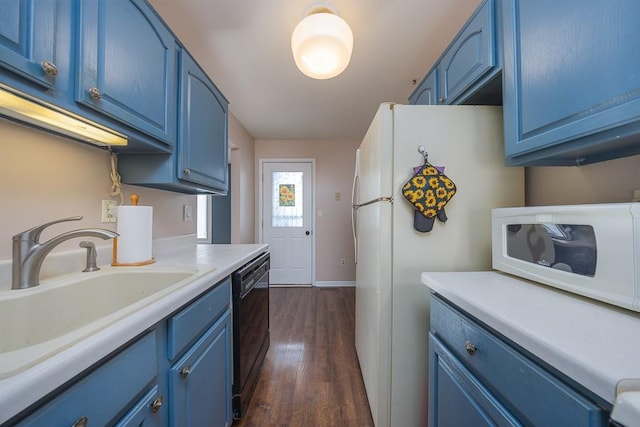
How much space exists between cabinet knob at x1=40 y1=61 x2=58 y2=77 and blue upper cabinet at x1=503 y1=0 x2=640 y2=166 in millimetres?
1476

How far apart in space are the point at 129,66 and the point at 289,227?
10.4 ft

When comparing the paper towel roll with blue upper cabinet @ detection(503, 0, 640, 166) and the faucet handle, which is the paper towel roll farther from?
blue upper cabinet @ detection(503, 0, 640, 166)

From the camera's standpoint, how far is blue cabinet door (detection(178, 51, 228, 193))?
1338 millimetres

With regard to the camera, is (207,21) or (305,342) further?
(305,342)

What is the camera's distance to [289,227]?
4035mm

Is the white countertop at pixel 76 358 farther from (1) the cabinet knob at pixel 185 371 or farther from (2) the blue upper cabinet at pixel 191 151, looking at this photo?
(2) the blue upper cabinet at pixel 191 151

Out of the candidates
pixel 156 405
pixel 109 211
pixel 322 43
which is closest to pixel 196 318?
pixel 156 405

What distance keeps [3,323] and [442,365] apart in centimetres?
139

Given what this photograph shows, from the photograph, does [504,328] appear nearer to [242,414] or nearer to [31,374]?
[31,374]

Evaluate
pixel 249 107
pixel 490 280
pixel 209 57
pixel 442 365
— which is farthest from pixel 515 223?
pixel 249 107

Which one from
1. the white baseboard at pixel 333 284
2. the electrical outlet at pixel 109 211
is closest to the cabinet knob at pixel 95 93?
the electrical outlet at pixel 109 211

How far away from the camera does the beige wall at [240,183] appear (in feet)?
10.8

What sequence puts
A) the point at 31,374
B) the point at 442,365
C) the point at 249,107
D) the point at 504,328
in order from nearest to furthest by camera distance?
the point at 31,374
the point at 504,328
the point at 442,365
the point at 249,107

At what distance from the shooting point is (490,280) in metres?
A: 0.94
